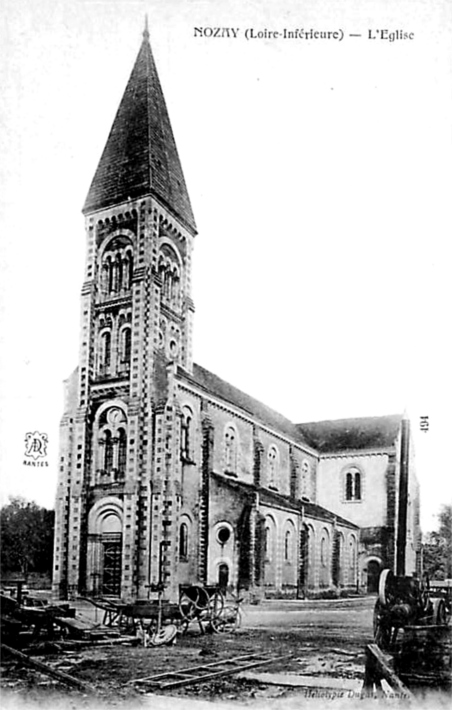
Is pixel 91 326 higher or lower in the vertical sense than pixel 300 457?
higher

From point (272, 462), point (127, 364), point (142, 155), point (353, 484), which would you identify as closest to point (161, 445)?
point (127, 364)

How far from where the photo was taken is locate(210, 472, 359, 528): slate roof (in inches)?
169

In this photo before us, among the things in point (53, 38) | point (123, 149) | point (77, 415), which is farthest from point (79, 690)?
point (53, 38)

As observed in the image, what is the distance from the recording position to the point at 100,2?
3.95 m

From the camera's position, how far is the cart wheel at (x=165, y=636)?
3.92 metres

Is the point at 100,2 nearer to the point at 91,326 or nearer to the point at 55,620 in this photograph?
the point at 91,326

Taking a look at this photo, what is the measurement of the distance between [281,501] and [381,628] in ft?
2.61

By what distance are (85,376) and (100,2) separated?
1660mm

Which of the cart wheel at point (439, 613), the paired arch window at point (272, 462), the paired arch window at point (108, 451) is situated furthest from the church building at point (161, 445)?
the cart wheel at point (439, 613)

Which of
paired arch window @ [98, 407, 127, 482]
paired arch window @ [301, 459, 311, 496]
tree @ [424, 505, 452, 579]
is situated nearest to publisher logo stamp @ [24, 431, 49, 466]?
paired arch window @ [98, 407, 127, 482]

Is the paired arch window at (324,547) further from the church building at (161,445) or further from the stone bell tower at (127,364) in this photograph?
the stone bell tower at (127,364)

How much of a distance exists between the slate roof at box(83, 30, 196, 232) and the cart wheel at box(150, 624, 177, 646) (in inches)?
70.5

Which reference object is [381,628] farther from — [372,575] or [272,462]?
[272,462]

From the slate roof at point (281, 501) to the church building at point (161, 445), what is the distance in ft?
0.04
